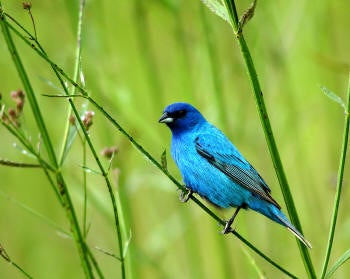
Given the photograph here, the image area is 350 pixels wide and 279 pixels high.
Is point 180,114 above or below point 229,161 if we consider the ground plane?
above

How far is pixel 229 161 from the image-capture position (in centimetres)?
279

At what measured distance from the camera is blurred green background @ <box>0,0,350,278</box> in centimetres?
299

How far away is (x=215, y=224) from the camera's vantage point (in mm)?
2996

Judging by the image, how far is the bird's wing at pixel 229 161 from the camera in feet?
8.73

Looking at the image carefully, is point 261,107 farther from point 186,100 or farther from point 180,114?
point 186,100

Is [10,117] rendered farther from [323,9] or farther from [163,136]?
[323,9]

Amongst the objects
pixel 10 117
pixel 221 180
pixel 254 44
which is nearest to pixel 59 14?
pixel 254 44

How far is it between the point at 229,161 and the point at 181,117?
37 cm

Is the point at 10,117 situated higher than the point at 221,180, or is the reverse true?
the point at 10,117

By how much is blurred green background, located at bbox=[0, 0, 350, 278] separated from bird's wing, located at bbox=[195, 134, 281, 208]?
0.33 feet

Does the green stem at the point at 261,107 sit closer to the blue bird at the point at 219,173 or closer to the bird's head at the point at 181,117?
the blue bird at the point at 219,173

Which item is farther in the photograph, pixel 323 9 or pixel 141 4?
pixel 323 9

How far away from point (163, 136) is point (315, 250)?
108 cm

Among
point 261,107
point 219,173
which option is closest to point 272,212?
point 219,173
